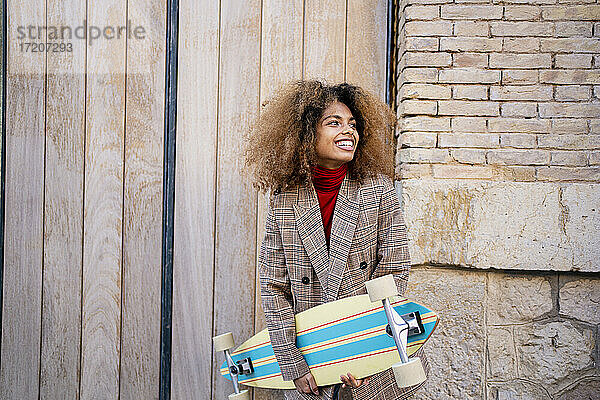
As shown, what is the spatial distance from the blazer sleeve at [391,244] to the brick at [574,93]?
1.03 m

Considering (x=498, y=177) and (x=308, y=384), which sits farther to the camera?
(x=498, y=177)

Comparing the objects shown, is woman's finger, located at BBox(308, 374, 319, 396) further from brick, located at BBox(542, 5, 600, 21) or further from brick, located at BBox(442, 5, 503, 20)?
brick, located at BBox(542, 5, 600, 21)

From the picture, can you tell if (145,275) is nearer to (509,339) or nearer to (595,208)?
(509,339)

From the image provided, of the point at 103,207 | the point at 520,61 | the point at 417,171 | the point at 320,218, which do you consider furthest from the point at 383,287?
the point at 103,207

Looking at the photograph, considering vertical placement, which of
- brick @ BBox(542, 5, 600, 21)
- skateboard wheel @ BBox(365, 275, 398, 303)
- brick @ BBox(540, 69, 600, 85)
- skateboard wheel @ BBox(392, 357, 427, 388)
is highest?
brick @ BBox(542, 5, 600, 21)

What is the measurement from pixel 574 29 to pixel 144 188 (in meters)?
2.19

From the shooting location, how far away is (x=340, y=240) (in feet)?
8.08

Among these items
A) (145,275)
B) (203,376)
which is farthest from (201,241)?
(203,376)

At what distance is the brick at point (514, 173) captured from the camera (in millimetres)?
2998

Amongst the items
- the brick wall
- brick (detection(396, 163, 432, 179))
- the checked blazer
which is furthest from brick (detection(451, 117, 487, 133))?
the checked blazer

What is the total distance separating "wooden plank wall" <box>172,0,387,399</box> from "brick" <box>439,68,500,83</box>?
411 mm

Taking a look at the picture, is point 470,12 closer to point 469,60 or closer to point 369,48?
point 469,60

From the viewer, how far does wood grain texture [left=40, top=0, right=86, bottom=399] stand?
3510 mm

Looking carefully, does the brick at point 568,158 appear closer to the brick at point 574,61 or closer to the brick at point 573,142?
the brick at point 573,142
